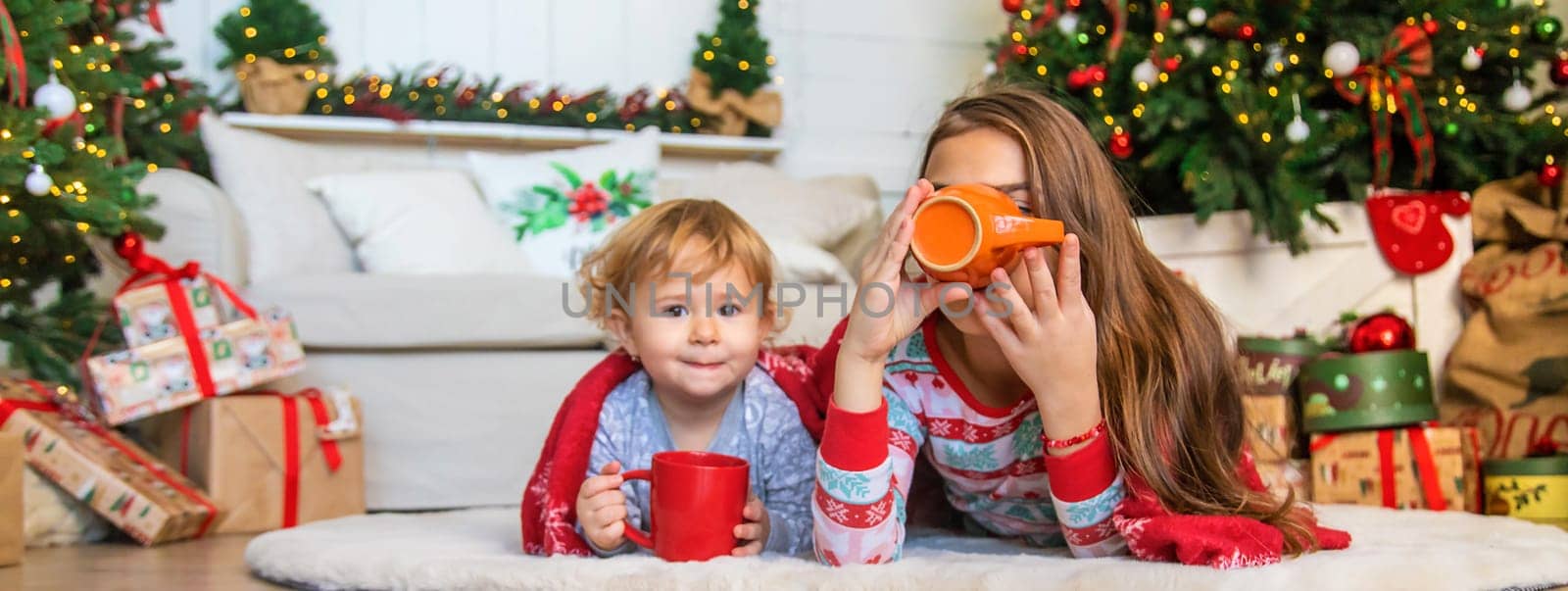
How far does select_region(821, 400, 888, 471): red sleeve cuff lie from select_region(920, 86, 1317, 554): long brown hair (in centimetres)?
22

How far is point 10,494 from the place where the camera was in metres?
1.51

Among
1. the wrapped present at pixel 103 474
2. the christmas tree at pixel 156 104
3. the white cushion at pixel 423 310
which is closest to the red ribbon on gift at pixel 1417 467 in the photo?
the white cushion at pixel 423 310

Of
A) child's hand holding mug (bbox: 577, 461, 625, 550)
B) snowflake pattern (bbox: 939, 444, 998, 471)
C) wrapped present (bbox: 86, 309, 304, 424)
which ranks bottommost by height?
wrapped present (bbox: 86, 309, 304, 424)

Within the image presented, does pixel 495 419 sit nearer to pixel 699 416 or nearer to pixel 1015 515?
pixel 699 416

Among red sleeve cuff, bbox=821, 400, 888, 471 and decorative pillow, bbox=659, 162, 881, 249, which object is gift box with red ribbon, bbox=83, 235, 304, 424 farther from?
red sleeve cuff, bbox=821, 400, 888, 471

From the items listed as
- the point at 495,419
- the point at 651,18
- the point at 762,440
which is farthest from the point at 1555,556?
the point at 651,18

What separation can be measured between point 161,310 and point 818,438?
4.15 ft

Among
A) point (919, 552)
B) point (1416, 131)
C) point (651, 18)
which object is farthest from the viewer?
point (651, 18)

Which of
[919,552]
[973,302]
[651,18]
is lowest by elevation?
[919,552]

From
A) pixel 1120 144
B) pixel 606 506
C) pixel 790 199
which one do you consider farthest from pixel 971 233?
pixel 790 199

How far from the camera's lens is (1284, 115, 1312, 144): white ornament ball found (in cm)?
221

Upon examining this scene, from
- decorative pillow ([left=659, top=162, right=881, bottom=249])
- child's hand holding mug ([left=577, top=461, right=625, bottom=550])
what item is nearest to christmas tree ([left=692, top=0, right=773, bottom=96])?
decorative pillow ([left=659, top=162, right=881, bottom=249])

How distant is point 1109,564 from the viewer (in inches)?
41.4

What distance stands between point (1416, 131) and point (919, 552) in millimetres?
1572
